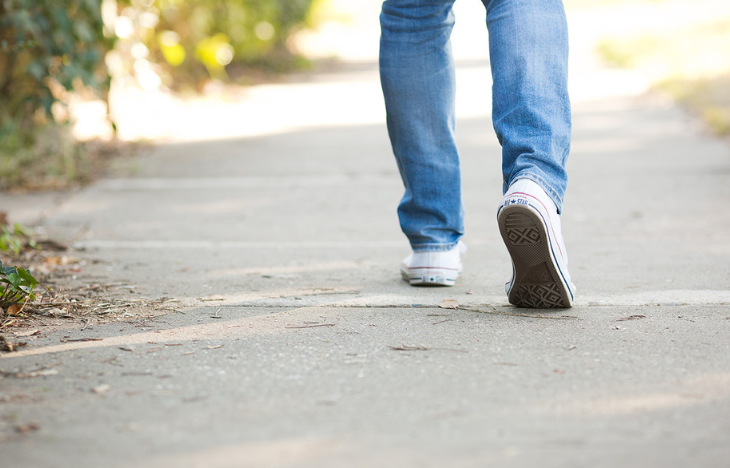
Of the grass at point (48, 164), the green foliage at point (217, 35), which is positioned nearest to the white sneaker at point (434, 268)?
the grass at point (48, 164)

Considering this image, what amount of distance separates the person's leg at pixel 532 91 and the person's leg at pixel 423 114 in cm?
28

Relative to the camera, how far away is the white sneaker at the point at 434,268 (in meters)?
2.26

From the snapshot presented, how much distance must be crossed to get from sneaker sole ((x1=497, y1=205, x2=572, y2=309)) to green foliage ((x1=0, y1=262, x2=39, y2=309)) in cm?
111

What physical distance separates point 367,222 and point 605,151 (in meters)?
2.05

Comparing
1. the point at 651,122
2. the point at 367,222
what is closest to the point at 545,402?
the point at 367,222

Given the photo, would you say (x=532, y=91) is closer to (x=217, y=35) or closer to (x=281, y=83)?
(x=217, y=35)

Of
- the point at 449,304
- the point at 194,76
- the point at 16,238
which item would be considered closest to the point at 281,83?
the point at 194,76

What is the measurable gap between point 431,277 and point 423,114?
0.45 m

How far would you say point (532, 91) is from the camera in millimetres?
1896

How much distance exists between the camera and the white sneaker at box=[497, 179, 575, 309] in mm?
1761

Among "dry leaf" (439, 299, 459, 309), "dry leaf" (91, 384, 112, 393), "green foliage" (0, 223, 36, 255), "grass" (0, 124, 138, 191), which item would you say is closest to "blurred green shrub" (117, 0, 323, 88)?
"grass" (0, 124, 138, 191)

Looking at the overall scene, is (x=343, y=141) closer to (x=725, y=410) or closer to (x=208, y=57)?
(x=208, y=57)

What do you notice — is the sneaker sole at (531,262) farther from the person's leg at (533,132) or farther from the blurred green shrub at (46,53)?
the blurred green shrub at (46,53)

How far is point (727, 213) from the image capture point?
3244 mm
